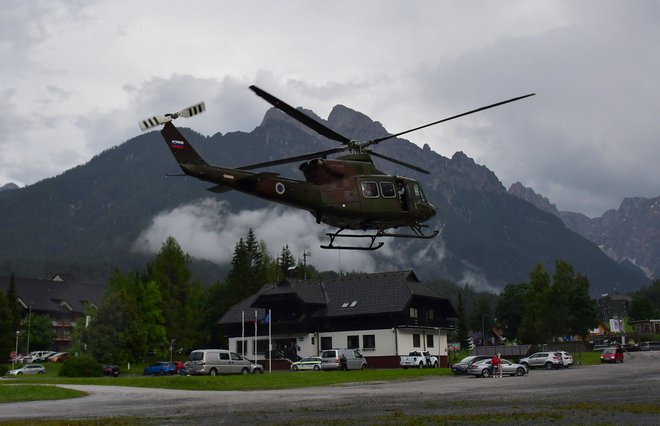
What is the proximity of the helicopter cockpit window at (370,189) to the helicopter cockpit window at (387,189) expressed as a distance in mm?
284

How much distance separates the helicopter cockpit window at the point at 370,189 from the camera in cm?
2552

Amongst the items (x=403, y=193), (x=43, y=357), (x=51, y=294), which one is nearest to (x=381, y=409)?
(x=403, y=193)

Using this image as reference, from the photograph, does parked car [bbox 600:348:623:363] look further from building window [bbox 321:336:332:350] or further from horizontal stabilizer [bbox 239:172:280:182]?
horizontal stabilizer [bbox 239:172:280:182]

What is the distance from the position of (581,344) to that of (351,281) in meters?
40.9

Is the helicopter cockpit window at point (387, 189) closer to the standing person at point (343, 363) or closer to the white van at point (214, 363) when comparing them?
the white van at point (214, 363)

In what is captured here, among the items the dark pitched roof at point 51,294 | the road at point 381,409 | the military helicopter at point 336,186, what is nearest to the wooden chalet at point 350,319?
the road at point 381,409

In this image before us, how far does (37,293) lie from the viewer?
137000mm

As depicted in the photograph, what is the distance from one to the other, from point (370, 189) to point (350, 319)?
4754cm

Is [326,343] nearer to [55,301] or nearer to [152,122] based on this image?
[152,122]

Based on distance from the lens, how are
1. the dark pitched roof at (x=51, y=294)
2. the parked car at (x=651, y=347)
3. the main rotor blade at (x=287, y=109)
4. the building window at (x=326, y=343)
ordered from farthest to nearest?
the dark pitched roof at (x=51, y=294), the parked car at (x=651, y=347), the building window at (x=326, y=343), the main rotor blade at (x=287, y=109)

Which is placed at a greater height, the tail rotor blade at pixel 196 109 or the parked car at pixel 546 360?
the tail rotor blade at pixel 196 109

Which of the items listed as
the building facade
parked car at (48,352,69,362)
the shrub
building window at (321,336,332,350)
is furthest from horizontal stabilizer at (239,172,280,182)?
the building facade

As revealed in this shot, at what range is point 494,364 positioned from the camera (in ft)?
159

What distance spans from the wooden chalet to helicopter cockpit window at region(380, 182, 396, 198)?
142 feet
